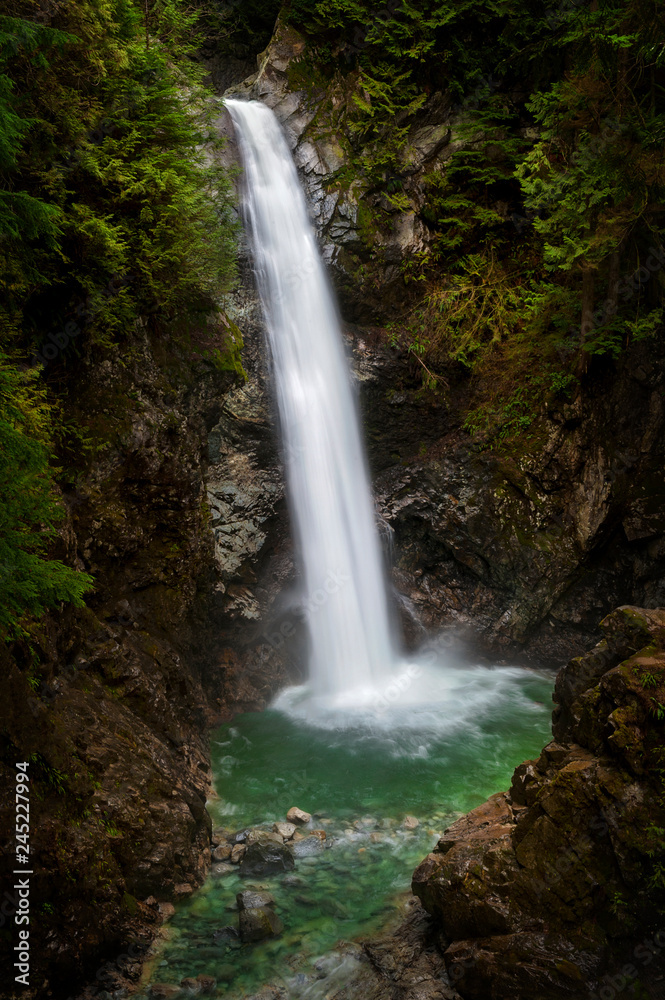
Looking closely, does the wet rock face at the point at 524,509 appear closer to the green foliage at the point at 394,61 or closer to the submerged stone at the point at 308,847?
the green foliage at the point at 394,61

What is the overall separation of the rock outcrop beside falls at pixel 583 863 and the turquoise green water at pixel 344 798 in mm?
1056

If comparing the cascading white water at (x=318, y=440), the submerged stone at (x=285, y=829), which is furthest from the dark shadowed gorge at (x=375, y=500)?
the cascading white water at (x=318, y=440)

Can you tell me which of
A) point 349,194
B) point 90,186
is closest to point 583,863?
point 90,186

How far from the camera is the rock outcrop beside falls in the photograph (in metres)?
3.25

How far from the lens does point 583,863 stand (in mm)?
3508

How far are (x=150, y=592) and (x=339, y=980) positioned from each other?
163 inches

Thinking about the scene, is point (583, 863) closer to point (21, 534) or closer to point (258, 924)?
point (258, 924)

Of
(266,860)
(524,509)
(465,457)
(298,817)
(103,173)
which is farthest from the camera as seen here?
(465,457)

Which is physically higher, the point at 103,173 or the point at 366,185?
the point at 366,185

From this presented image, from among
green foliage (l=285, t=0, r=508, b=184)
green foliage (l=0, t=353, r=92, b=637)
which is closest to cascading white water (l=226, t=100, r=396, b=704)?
green foliage (l=285, t=0, r=508, b=184)

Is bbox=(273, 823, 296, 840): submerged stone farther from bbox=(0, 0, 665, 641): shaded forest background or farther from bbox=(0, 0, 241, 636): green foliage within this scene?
bbox=(0, 0, 665, 641): shaded forest background

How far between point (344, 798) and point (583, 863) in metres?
3.48

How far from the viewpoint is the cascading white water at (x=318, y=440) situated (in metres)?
10.0

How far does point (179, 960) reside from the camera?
13.5 feet
